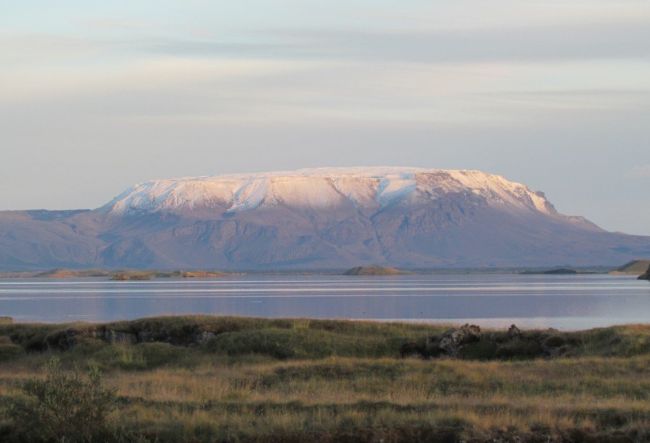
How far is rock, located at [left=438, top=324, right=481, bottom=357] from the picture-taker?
34.8 m

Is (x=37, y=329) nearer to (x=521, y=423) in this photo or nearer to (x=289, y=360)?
(x=289, y=360)

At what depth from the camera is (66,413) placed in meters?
20.2

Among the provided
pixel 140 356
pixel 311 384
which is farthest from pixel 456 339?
pixel 311 384

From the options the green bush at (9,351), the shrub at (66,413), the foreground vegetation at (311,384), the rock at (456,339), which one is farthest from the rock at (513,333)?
the shrub at (66,413)

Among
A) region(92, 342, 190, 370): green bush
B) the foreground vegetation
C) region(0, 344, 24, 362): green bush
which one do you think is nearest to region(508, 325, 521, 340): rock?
the foreground vegetation

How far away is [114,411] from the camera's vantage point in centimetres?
2162

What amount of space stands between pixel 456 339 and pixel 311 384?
9134 millimetres

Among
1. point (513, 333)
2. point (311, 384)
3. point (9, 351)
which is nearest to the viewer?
point (311, 384)

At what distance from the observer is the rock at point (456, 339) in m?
34.8

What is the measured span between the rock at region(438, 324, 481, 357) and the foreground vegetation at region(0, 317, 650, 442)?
0.29 metres

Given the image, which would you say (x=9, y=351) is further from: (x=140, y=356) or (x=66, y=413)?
(x=66, y=413)

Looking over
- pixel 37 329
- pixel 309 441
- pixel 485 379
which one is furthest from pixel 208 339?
pixel 309 441

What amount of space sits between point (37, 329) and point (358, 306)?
162ft

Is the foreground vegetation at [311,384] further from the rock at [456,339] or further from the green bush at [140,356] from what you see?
the rock at [456,339]
